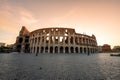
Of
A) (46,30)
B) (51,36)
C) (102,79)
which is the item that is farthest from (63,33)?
(102,79)

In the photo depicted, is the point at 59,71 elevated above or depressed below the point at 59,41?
below

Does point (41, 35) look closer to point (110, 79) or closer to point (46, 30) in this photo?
point (46, 30)

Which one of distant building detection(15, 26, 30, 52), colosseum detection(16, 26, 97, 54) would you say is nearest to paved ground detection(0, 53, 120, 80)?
colosseum detection(16, 26, 97, 54)

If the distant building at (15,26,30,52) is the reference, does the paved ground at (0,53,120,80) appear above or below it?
below

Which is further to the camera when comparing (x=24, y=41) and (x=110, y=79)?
(x=24, y=41)

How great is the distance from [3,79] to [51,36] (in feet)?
191

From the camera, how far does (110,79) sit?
24.1 feet

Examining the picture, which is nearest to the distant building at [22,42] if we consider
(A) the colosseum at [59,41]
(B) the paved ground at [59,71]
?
(A) the colosseum at [59,41]

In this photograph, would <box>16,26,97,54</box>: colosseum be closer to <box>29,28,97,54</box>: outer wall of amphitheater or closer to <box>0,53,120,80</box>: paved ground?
<box>29,28,97,54</box>: outer wall of amphitheater

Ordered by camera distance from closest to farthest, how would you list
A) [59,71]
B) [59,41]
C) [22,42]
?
1. [59,71]
2. [59,41]
3. [22,42]

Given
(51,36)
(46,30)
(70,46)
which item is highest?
(46,30)

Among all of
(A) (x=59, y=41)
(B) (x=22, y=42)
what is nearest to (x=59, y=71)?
(A) (x=59, y=41)

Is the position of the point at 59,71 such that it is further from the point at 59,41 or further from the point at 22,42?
the point at 22,42

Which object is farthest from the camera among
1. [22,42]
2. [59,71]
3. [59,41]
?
[22,42]
